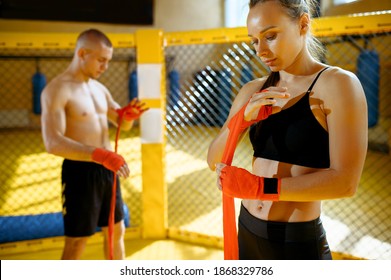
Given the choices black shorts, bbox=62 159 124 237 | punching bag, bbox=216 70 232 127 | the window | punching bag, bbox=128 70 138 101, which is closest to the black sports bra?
black shorts, bbox=62 159 124 237

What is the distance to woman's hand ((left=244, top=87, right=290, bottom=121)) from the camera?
94 cm

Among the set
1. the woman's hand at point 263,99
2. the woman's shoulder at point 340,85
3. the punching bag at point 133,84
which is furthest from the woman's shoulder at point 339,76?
the punching bag at point 133,84

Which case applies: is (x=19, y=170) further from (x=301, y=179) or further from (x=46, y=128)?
(x=301, y=179)

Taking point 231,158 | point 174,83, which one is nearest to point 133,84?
point 174,83

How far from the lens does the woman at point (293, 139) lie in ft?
3.11

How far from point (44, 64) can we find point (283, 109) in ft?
27.4

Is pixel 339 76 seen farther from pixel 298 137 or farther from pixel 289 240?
pixel 289 240

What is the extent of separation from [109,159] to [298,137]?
1067 millimetres

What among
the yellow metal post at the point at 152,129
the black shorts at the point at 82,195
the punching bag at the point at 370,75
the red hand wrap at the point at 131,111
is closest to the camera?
the black shorts at the point at 82,195

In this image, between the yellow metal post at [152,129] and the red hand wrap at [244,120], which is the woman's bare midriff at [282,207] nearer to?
the red hand wrap at [244,120]

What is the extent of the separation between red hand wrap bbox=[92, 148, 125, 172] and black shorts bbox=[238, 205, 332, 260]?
0.85 metres

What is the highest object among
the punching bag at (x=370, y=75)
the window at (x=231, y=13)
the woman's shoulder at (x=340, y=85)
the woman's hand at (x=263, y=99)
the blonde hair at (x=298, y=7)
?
the window at (x=231, y=13)

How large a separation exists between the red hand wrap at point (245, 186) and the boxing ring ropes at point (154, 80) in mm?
1449
